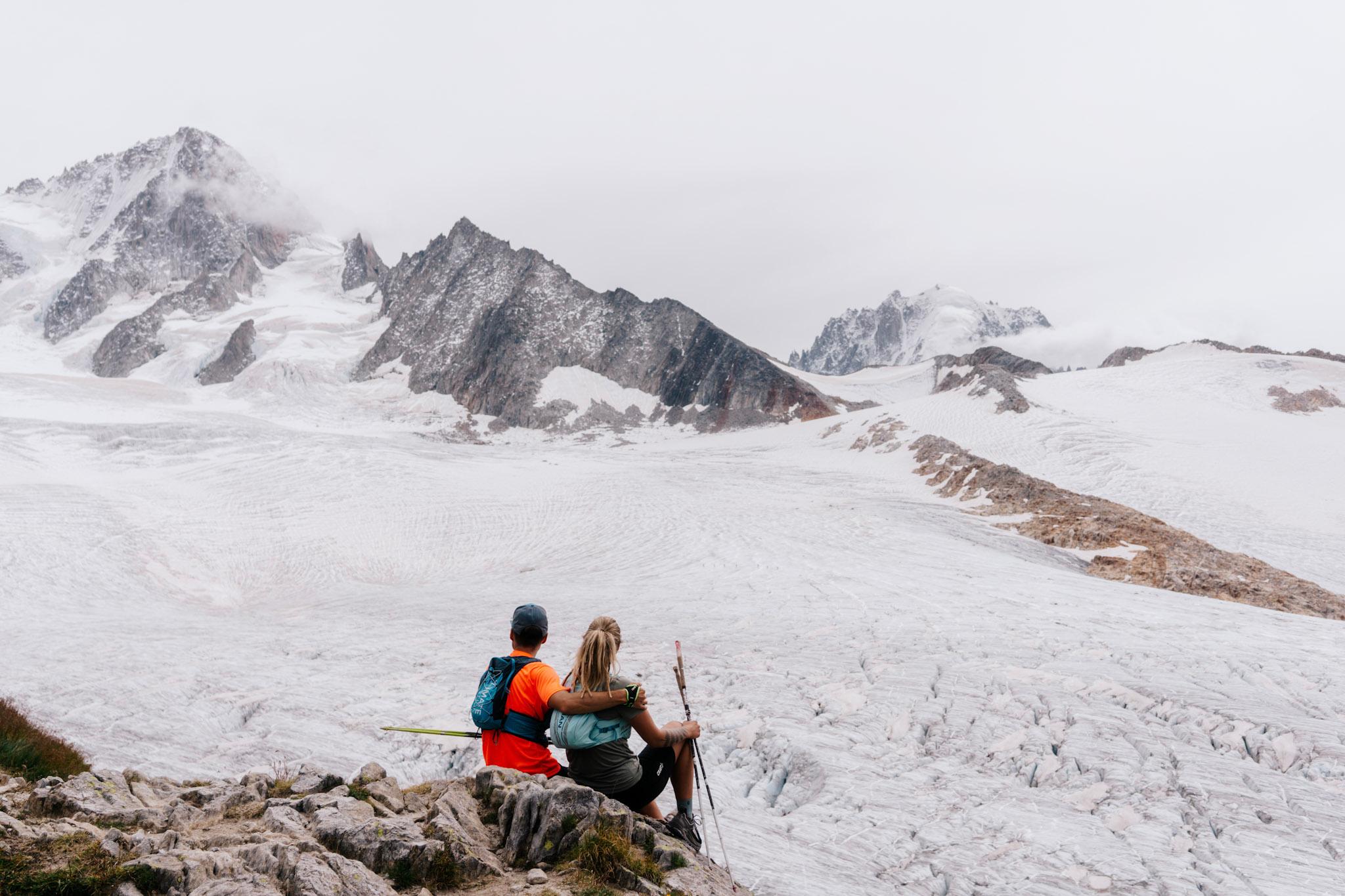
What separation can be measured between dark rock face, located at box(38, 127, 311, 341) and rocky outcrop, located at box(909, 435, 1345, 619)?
170m

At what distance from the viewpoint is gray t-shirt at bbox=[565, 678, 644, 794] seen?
5.43 metres

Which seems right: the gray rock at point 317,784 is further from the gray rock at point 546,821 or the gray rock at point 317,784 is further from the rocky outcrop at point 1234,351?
the rocky outcrop at point 1234,351

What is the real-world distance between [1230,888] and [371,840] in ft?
23.8

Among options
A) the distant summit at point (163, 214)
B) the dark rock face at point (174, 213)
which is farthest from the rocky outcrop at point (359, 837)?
the dark rock face at point (174, 213)

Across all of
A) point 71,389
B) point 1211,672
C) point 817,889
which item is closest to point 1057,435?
point 1211,672

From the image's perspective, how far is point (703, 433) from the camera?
7525cm

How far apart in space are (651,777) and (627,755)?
1.49 feet

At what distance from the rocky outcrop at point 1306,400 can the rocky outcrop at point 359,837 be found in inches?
2497

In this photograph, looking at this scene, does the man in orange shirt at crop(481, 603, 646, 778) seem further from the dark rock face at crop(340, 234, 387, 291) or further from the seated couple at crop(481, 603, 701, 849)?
the dark rock face at crop(340, 234, 387, 291)

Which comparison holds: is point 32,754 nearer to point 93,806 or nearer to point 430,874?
point 93,806

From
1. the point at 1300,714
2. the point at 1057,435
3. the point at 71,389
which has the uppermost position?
the point at 1057,435

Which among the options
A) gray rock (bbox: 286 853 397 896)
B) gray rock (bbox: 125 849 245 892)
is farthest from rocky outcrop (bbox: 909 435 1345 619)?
gray rock (bbox: 125 849 245 892)

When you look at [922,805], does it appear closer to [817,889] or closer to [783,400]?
[817,889]

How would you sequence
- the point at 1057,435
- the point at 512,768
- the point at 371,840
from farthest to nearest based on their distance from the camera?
the point at 1057,435 → the point at 512,768 → the point at 371,840
